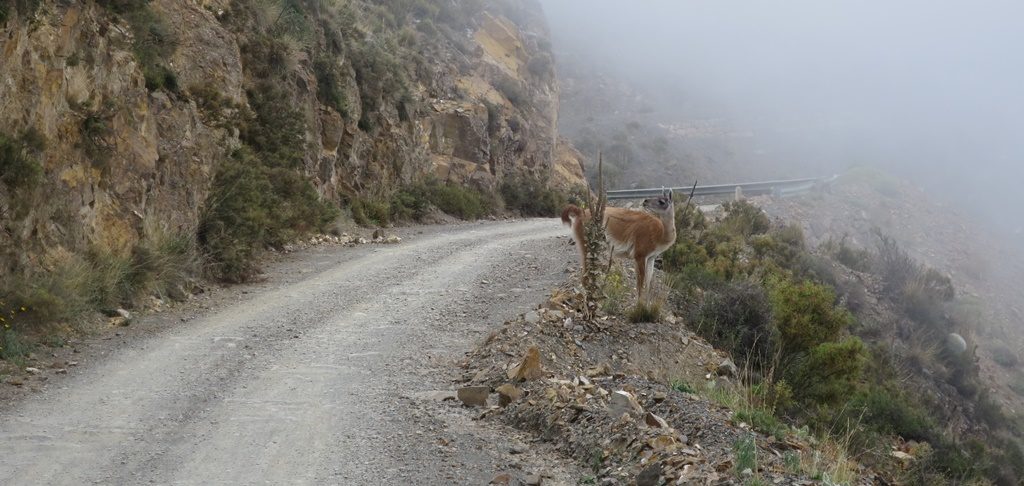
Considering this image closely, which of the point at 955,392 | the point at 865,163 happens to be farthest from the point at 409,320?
the point at 865,163

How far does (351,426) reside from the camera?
860 centimetres

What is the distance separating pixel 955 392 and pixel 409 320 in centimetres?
1677

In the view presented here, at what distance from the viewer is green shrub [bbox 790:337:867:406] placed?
1383 cm

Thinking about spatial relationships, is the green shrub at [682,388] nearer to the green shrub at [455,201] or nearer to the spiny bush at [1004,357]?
the green shrub at [455,201]

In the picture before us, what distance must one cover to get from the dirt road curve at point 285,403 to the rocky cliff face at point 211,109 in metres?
2.28

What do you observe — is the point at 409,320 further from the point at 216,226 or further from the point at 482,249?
the point at 482,249

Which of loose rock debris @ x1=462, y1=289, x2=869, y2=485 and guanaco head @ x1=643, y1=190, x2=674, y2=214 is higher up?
guanaco head @ x1=643, y1=190, x2=674, y2=214

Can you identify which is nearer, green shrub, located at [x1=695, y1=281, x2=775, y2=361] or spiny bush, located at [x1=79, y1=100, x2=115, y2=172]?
spiny bush, located at [x1=79, y1=100, x2=115, y2=172]

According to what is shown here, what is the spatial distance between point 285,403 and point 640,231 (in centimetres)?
633

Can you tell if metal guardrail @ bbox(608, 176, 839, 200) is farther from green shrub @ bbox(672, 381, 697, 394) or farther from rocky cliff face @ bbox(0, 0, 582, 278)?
green shrub @ bbox(672, 381, 697, 394)

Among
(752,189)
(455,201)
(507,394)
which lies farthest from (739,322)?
(752,189)

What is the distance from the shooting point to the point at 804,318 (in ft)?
50.4

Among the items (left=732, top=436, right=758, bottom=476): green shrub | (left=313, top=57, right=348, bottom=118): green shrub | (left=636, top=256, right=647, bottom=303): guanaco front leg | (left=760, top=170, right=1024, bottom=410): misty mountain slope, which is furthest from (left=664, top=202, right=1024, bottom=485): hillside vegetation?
(left=313, top=57, right=348, bottom=118): green shrub

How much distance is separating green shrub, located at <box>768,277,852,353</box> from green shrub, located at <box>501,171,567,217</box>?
23.9 metres
